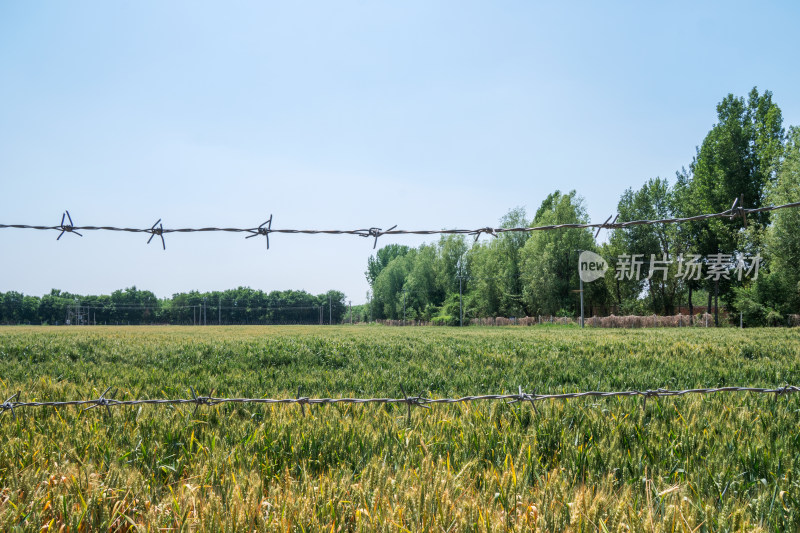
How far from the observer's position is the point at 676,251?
57.2 metres

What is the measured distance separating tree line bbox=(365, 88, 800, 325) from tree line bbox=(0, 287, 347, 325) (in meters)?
62.7

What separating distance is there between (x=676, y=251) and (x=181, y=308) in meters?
136

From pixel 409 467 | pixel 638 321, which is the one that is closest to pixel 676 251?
pixel 638 321

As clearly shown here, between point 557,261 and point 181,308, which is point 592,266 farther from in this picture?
point 181,308

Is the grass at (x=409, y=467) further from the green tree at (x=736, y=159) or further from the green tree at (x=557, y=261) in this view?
the green tree at (x=557, y=261)

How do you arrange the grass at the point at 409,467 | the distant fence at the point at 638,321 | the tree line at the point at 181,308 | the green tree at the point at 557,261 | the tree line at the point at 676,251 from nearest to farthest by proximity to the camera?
the grass at the point at 409,467
the tree line at the point at 676,251
the distant fence at the point at 638,321
the green tree at the point at 557,261
the tree line at the point at 181,308

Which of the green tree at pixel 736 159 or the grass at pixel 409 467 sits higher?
the green tree at pixel 736 159

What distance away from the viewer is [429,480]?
7.59 ft

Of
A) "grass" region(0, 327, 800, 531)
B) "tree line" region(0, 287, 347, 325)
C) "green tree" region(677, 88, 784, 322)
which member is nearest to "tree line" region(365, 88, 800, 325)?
"green tree" region(677, 88, 784, 322)

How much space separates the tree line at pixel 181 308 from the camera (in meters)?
106

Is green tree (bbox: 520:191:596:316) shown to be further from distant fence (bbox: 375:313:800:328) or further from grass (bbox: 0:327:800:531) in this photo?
grass (bbox: 0:327:800:531)

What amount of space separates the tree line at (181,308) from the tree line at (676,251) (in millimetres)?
62713

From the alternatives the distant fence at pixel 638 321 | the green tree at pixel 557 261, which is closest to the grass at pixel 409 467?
the distant fence at pixel 638 321

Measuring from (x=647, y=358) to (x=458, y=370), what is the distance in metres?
4.50
